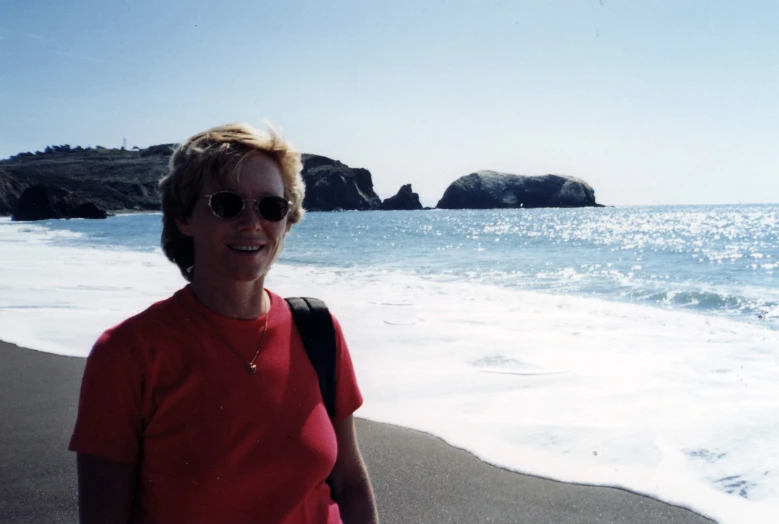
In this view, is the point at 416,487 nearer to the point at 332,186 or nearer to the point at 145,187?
the point at 145,187

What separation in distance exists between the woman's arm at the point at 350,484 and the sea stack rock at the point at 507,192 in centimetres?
16308

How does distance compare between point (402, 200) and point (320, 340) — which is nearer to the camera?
point (320, 340)

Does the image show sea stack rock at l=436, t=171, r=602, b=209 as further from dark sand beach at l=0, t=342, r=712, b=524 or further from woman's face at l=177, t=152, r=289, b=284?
woman's face at l=177, t=152, r=289, b=284

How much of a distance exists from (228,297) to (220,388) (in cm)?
27

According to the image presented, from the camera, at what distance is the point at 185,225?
1754 millimetres

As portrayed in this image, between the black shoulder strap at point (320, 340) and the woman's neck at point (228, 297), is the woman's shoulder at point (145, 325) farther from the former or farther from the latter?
the black shoulder strap at point (320, 340)

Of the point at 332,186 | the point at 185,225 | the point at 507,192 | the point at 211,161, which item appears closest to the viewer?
the point at 211,161

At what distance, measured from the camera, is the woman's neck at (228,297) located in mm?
1679

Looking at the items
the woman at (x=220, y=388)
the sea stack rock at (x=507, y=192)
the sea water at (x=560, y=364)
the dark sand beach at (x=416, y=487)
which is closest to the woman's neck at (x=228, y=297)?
the woman at (x=220, y=388)

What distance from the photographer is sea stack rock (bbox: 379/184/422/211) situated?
154125mm

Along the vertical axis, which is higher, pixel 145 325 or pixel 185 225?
pixel 185 225

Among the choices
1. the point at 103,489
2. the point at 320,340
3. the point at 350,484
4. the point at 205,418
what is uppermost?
the point at 320,340

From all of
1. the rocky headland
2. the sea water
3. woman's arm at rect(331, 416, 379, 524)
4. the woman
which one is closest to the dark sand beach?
the sea water

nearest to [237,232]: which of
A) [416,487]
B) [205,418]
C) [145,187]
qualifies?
[205,418]
